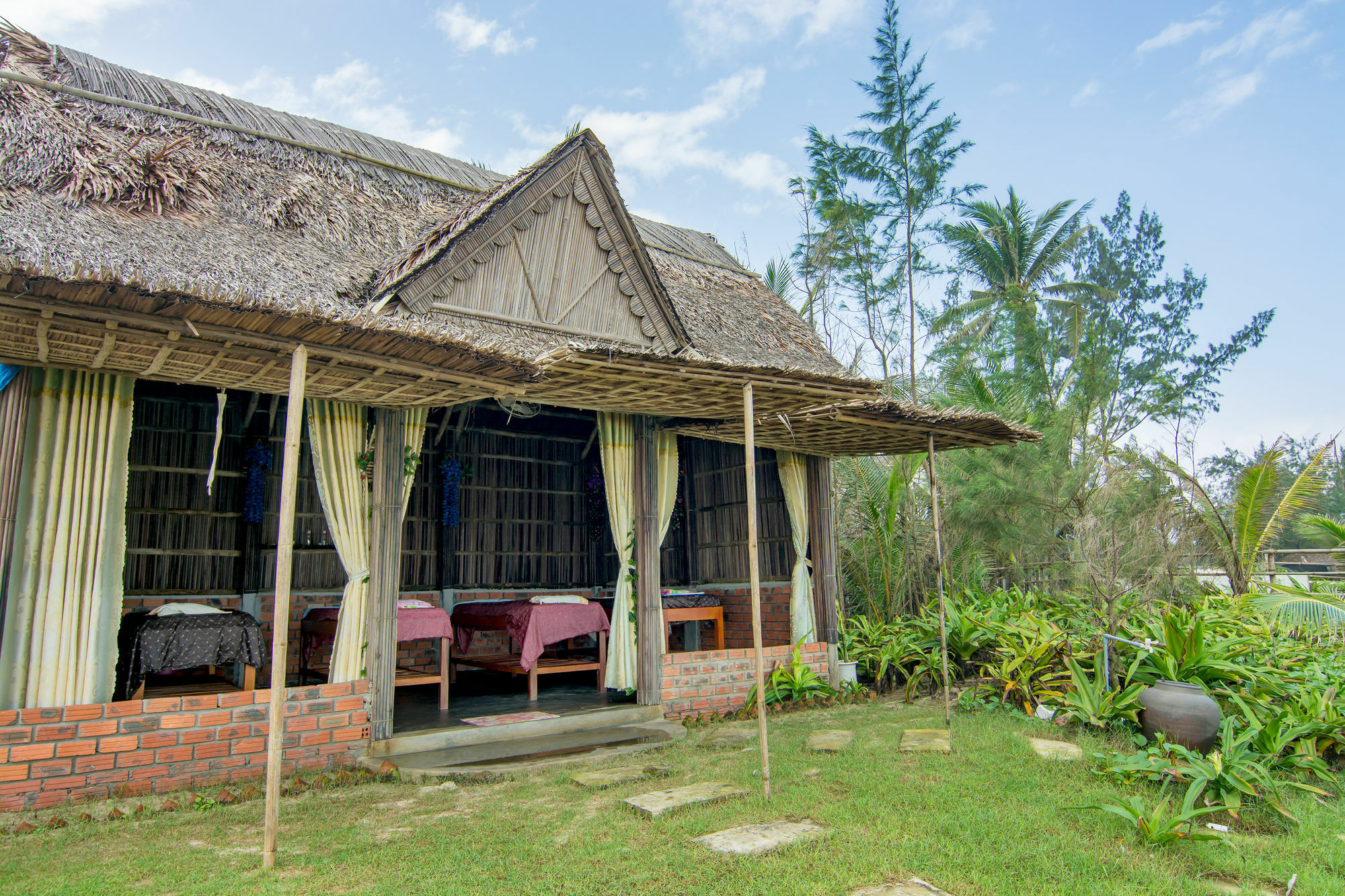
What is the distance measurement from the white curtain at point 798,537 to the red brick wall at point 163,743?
4226mm

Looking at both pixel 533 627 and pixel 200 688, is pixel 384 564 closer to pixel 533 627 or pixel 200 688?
pixel 533 627

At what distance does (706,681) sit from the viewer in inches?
278

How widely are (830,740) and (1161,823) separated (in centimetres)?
241

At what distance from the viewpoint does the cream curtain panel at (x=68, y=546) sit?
14.1 ft

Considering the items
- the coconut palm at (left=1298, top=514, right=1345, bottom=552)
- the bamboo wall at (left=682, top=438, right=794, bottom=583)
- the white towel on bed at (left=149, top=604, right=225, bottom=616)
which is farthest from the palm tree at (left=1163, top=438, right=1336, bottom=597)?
the white towel on bed at (left=149, top=604, right=225, bottom=616)

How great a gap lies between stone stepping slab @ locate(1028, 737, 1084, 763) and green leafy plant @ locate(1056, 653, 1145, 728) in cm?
43

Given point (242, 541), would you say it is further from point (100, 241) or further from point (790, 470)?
point (790, 470)

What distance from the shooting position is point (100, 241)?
4.47m

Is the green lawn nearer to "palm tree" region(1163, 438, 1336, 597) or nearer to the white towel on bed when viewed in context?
the white towel on bed

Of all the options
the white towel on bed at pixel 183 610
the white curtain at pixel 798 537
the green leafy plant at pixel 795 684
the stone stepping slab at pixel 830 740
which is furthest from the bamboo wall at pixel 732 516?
the white towel on bed at pixel 183 610

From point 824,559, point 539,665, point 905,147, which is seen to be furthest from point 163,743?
point 905,147

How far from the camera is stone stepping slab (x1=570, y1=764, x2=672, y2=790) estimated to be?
472 cm

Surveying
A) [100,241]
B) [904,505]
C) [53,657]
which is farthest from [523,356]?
[904,505]

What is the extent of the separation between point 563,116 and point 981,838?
6.01 meters
